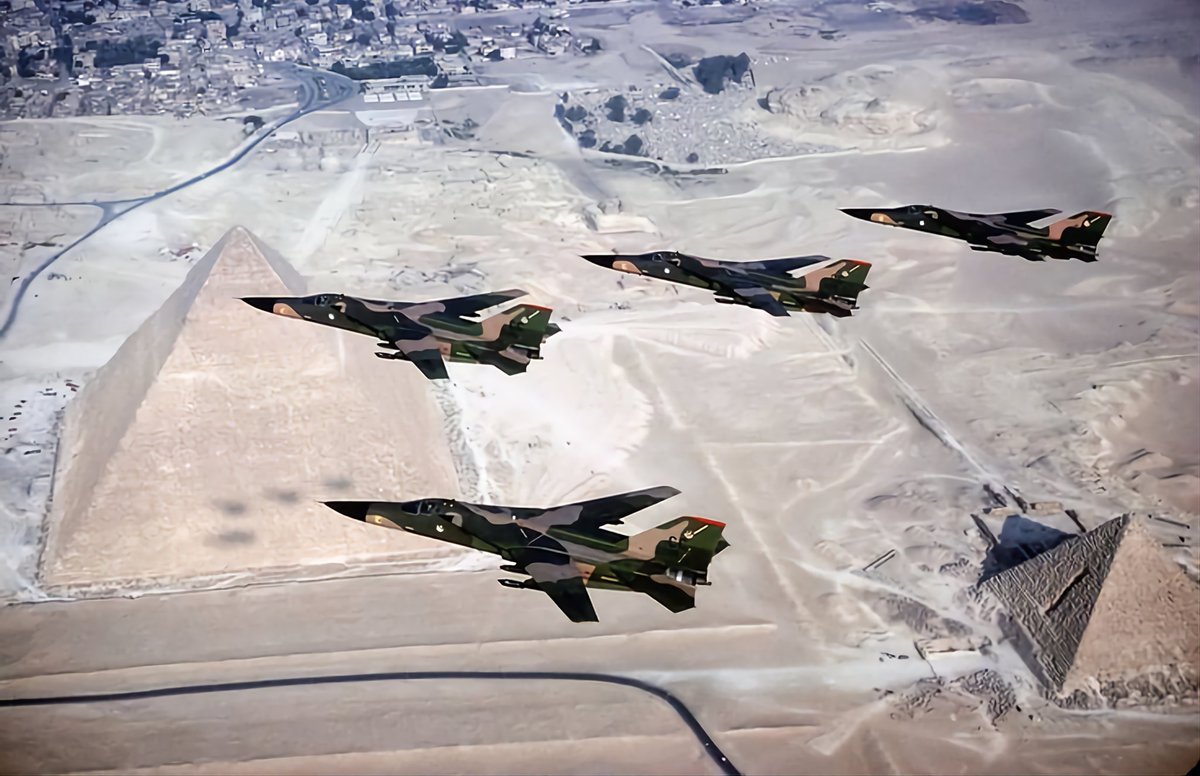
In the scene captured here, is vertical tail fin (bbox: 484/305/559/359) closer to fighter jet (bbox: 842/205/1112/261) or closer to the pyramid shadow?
fighter jet (bbox: 842/205/1112/261)

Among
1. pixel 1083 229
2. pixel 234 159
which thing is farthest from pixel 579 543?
pixel 234 159

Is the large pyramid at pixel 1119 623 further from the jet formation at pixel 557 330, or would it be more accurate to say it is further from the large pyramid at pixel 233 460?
the large pyramid at pixel 233 460

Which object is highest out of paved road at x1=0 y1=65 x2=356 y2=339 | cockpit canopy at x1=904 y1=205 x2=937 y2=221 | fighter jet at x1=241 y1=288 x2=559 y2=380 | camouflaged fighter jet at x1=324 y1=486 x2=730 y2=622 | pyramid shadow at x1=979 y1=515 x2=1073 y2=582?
cockpit canopy at x1=904 y1=205 x2=937 y2=221

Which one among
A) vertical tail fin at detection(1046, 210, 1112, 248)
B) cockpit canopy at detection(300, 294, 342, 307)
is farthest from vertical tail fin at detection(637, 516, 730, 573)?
vertical tail fin at detection(1046, 210, 1112, 248)

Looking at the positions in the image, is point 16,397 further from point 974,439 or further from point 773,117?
point 773,117

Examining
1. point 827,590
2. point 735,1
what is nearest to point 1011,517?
point 827,590

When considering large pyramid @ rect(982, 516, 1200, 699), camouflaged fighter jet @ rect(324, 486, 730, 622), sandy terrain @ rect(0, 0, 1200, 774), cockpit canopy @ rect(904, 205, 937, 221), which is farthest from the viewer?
large pyramid @ rect(982, 516, 1200, 699)
